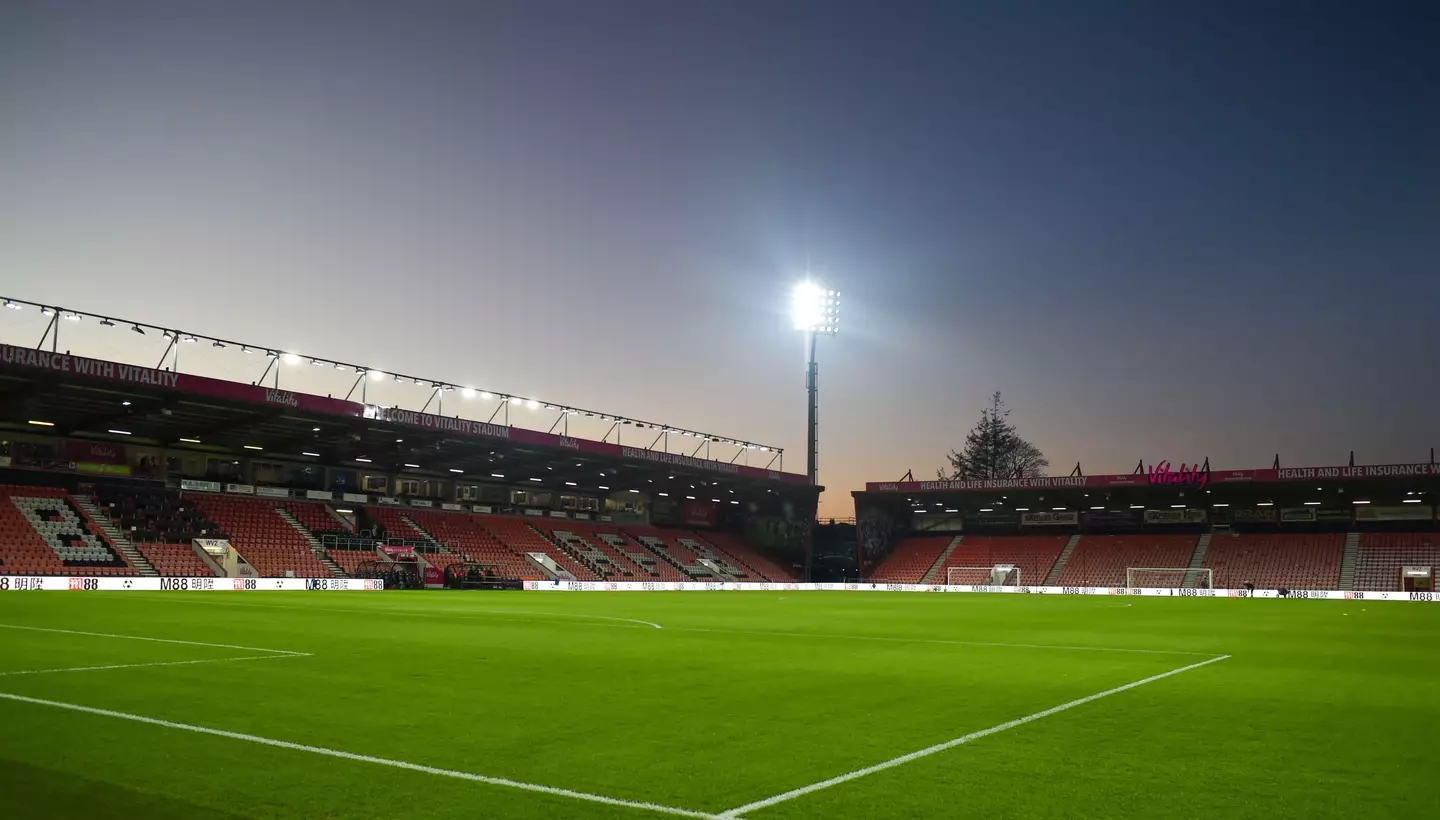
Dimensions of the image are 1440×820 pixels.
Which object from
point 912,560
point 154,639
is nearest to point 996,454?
point 912,560

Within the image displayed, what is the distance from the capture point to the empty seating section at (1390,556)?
2339 inches

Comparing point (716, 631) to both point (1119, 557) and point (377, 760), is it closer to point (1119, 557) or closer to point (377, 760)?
point (377, 760)

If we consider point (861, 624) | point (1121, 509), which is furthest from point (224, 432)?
point (1121, 509)

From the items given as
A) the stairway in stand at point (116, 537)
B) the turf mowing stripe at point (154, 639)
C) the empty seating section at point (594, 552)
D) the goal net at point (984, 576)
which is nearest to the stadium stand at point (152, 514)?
the stairway in stand at point (116, 537)

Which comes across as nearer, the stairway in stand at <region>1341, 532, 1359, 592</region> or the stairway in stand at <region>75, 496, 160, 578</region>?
the stairway in stand at <region>75, 496, 160, 578</region>

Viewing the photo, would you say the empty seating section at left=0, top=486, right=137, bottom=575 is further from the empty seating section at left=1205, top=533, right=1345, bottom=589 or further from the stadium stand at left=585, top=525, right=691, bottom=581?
the empty seating section at left=1205, top=533, right=1345, bottom=589

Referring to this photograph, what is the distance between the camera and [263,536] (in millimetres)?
48094

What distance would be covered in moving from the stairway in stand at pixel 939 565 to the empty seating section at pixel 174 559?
4895cm

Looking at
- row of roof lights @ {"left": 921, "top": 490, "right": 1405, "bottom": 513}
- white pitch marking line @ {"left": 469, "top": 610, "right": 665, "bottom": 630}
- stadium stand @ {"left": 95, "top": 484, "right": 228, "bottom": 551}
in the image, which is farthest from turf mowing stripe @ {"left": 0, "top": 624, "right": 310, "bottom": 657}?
row of roof lights @ {"left": 921, "top": 490, "right": 1405, "bottom": 513}

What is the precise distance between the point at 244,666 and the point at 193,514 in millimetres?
40328

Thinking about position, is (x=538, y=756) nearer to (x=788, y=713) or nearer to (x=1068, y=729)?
(x=788, y=713)

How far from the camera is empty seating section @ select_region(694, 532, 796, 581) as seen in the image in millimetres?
73312

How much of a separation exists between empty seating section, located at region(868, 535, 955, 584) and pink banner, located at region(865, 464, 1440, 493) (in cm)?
668

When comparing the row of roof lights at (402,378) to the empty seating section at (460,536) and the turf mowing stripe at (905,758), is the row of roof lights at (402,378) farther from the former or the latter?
the turf mowing stripe at (905,758)
